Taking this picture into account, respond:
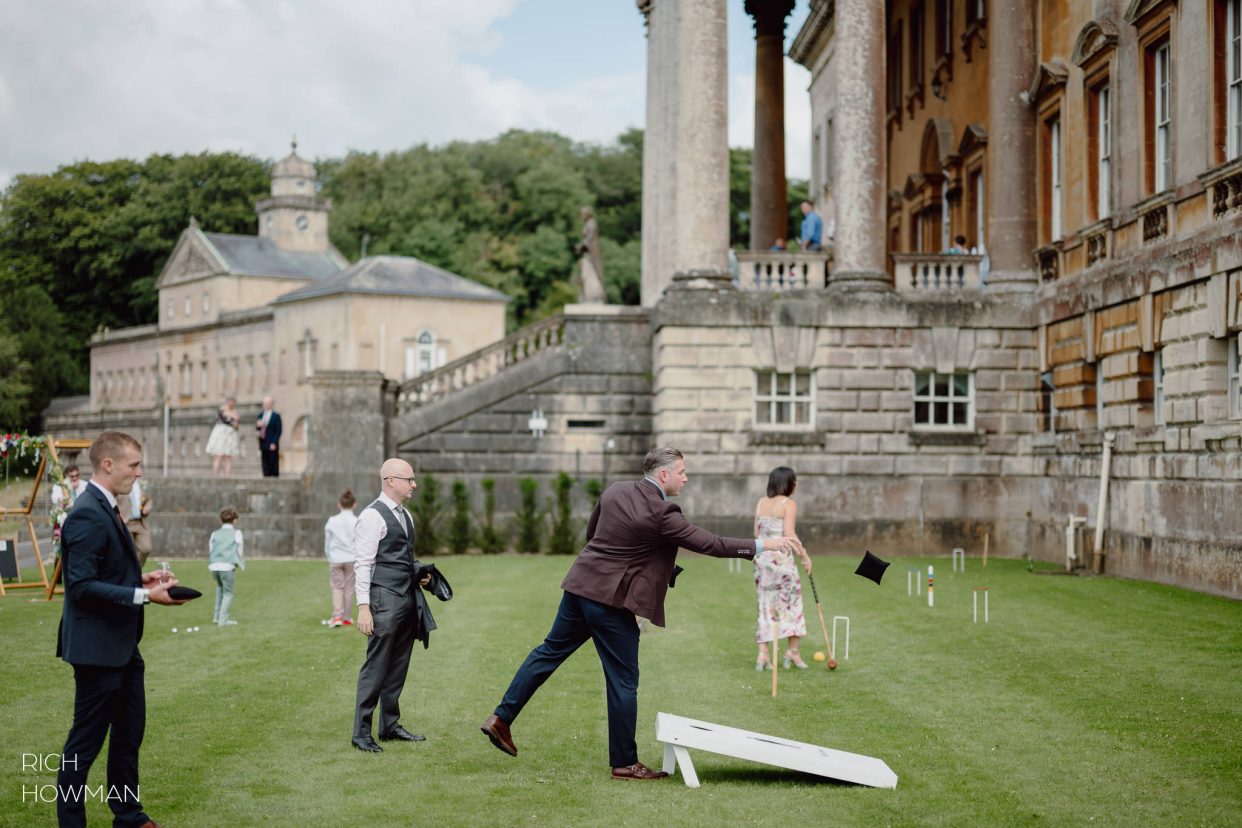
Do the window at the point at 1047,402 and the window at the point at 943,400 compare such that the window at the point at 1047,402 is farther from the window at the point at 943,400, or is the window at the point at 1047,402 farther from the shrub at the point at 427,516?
the shrub at the point at 427,516

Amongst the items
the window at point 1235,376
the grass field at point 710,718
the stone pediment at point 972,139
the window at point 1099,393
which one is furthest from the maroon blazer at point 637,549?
the stone pediment at point 972,139

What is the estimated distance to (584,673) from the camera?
15.1m

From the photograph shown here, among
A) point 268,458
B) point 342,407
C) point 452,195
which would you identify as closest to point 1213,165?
point 342,407

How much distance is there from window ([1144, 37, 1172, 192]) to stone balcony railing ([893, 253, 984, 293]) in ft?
21.3

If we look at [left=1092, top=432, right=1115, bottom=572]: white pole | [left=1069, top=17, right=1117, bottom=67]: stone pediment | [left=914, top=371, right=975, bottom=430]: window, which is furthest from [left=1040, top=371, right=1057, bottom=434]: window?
[left=1069, top=17, right=1117, bottom=67]: stone pediment

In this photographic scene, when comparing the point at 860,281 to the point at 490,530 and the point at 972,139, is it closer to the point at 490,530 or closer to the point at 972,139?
the point at 972,139

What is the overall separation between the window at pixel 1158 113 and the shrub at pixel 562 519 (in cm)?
1417

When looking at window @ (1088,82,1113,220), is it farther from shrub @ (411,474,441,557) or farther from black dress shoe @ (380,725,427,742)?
black dress shoe @ (380,725,427,742)

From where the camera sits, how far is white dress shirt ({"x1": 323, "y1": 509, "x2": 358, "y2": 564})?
1925 cm

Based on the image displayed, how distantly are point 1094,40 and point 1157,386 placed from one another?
6.86m

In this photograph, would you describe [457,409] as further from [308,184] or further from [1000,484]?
[308,184]

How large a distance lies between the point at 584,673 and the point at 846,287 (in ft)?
58.4

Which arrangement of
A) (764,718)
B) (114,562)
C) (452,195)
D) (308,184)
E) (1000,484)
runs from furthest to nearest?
(308,184), (452,195), (1000,484), (764,718), (114,562)

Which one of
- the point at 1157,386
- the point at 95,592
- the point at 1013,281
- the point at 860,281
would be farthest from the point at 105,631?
the point at 1013,281
